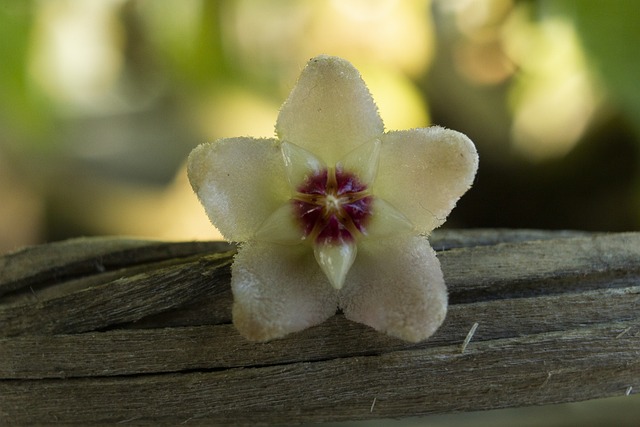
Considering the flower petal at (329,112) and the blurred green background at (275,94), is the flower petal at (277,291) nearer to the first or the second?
the flower petal at (329,112)

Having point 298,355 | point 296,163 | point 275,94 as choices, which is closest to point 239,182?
point 296,163

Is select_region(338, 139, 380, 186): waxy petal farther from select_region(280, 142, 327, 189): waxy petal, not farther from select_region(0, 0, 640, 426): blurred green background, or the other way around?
select_region(0, 0, 640, 426): blurred green background

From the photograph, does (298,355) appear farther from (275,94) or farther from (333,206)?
(275,94)

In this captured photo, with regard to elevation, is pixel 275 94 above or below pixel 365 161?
above

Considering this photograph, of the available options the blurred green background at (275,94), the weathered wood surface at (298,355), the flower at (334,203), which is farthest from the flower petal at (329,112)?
the blurred green background at (275,94)

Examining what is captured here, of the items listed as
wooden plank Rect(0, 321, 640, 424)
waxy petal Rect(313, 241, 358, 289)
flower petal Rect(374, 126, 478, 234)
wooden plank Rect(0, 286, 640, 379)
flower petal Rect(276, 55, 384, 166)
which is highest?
flower petal Rect(276, 55, 384, 166)

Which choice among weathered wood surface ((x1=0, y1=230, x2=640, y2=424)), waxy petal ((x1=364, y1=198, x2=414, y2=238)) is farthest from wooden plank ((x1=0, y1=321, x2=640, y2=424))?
waxy petal ((x1=364, y1=198, x2=414, y2=238))
